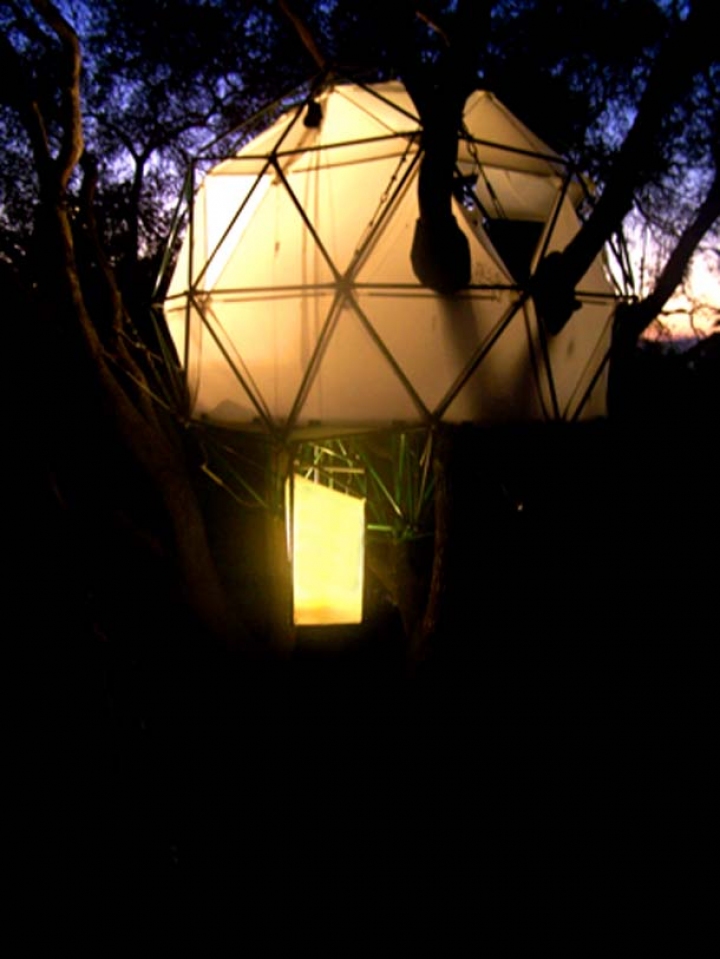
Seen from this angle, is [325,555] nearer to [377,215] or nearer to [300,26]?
[377,215]

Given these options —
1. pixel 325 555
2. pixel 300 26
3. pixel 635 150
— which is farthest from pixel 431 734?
pixel 300 26

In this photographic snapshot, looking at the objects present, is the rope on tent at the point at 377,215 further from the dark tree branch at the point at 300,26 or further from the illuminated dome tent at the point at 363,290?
the dark tree branch at the point at 300,26

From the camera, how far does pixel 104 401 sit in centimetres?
543

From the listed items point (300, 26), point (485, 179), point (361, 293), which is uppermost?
point (300, 26)

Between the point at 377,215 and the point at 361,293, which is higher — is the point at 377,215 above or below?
above

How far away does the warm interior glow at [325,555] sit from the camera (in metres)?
4.02

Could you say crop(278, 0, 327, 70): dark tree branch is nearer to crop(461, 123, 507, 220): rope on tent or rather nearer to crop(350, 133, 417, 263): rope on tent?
crop(461, 123, 507, 220): rope on tent

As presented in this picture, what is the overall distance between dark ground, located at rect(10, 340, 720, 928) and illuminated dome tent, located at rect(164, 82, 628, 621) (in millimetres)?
559

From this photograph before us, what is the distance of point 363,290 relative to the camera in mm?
3979

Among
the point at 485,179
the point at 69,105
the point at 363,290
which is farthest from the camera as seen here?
the point at 69,105

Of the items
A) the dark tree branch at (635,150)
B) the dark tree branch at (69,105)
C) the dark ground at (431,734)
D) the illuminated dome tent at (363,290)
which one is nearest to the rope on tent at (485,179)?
the illuminated dome tent at (363,290)

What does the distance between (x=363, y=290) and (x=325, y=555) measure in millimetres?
1566

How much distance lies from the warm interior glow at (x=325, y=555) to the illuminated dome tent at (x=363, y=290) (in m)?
0.14

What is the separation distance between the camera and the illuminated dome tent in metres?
4.01
